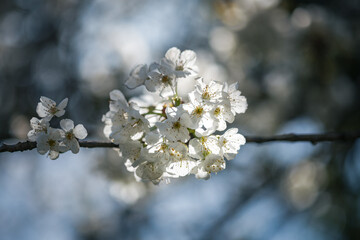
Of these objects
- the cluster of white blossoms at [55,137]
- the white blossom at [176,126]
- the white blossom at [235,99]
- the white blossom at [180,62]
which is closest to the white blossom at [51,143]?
the cluster of white blossoms at [55,137]

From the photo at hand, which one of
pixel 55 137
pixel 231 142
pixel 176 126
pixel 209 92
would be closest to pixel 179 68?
pixel 209 92

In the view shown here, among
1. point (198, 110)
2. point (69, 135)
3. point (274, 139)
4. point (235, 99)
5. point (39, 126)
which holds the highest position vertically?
point (274, 139)

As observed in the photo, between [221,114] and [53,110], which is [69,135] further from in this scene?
[221,114]

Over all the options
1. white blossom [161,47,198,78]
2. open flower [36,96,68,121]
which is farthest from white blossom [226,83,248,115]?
open flower [36,96,68,121]

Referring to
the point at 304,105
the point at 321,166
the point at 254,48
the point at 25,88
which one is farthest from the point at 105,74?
the point at 321,166

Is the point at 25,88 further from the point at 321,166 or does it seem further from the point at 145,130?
the point at 321,166
